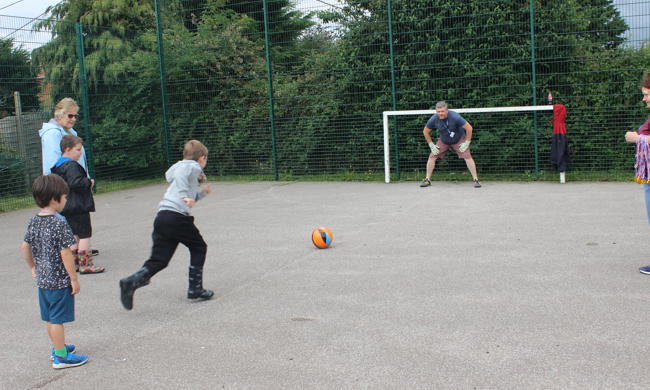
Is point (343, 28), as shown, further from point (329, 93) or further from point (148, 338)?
point (148, 338)

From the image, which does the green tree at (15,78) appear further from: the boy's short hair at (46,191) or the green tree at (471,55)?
the boy's short hair at (46,191)

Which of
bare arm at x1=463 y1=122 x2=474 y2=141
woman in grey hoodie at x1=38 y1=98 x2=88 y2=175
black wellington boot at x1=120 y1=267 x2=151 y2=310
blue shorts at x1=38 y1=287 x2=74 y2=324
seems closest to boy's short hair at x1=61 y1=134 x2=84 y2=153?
woman in grey hoodie at x1=38 y1=98 x2=88 y2=175

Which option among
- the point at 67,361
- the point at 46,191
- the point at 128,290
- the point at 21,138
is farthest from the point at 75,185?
the point at 21,138

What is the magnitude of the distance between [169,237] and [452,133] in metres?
7.43

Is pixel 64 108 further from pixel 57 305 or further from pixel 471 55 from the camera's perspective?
pixel 471 55

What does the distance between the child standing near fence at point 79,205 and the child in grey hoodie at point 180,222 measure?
1591mm

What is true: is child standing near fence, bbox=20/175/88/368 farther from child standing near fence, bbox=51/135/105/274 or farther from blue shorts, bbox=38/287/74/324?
child standing near fence, bbox=51/135/105/274

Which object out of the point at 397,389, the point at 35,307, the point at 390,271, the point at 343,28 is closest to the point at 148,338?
the point at 35,307

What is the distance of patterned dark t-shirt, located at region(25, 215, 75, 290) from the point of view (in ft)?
13.2

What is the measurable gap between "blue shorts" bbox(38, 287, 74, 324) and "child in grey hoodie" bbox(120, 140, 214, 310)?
1.06 meters

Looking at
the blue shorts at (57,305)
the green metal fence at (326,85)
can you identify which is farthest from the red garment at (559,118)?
the blue shorts at (57,305)

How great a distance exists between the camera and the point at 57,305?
13.3 feet

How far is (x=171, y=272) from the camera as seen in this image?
6.52 m

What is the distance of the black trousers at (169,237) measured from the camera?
5281 millimetres
